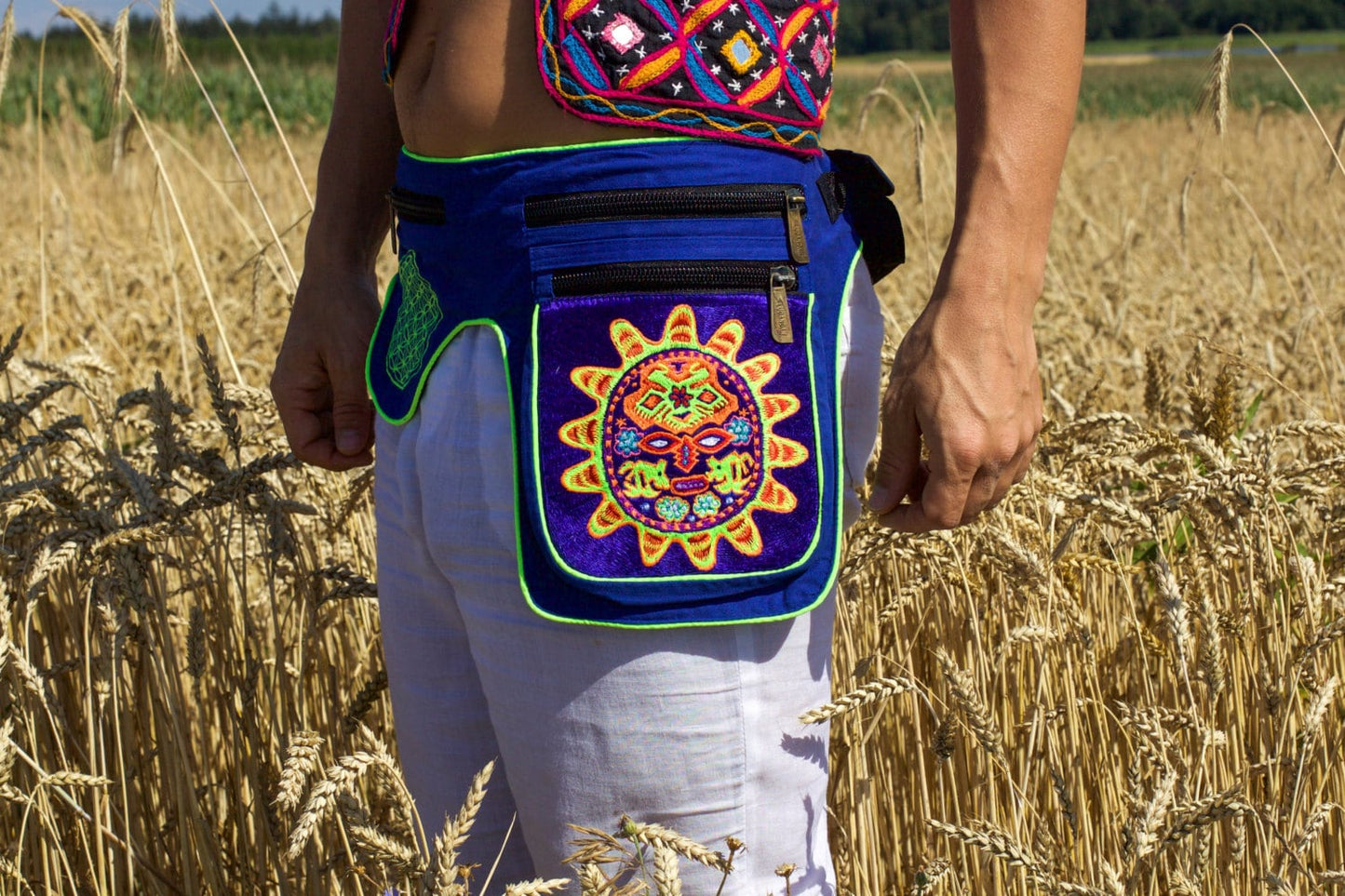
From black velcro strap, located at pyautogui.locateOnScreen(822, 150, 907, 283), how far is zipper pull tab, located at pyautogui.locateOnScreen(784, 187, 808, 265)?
0.11 meters

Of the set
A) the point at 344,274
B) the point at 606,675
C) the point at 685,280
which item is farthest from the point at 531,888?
the point at 344,274

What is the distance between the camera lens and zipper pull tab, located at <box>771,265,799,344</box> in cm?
86

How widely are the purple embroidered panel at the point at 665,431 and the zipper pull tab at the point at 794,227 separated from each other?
5cm

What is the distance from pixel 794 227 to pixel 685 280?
3.7 inches

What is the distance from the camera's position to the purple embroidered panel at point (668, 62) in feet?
2.83

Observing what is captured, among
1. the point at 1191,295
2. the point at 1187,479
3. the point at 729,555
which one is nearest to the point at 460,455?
the point at 729,555

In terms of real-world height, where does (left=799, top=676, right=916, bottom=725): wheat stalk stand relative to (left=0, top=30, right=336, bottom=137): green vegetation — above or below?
below

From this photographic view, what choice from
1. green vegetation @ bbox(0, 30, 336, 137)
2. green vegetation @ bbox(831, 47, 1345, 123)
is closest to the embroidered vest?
green vegetation @ bbox(0, 30, 336, 137)

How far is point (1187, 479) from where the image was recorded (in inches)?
58.3

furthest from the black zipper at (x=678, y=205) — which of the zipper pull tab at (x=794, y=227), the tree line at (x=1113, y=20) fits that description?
the tree line at (x=1113, y=20)

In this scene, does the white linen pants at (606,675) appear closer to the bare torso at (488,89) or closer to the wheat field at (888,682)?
the wheat field at (888,682)

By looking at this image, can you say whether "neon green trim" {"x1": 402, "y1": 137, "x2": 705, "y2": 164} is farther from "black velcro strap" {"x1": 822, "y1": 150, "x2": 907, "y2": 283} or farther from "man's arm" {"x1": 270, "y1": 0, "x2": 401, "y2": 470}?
"man's arm" {"x1": 270, "y1": 0, "x2": 401, "y2": 470}

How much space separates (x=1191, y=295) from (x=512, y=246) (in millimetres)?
4541

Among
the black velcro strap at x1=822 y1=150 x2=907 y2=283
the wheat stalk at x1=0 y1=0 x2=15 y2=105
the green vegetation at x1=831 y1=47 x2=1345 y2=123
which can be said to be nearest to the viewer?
the black velcro strap at x1=822 y1=150 x2=907 y2=283
